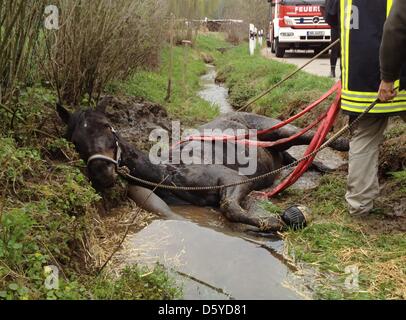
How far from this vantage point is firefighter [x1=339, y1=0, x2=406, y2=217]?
4.47 meters

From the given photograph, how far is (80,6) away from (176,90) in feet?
22.6

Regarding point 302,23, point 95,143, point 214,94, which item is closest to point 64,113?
point 95,143

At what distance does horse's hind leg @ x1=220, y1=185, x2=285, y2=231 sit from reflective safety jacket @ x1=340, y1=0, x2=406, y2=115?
138cm

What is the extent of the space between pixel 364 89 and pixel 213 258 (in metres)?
2.13

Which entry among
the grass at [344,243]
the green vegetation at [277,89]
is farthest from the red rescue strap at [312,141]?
the green vegetation at [277,89]

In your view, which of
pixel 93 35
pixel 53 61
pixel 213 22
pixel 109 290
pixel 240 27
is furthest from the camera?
pixel 213 22

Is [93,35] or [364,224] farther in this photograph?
[93,35]

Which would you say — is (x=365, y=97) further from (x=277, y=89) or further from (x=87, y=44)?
(x=277, y=89)

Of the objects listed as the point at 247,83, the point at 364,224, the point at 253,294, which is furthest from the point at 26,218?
the point at 247,83

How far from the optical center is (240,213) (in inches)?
204

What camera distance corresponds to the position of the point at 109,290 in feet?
11.2

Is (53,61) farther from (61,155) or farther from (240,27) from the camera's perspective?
(240,27)

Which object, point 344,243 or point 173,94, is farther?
point 173,94

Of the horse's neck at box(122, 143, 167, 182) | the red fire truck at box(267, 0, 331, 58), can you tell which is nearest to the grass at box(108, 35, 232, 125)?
the horse's neck at box(122, 143, 167, 182)
